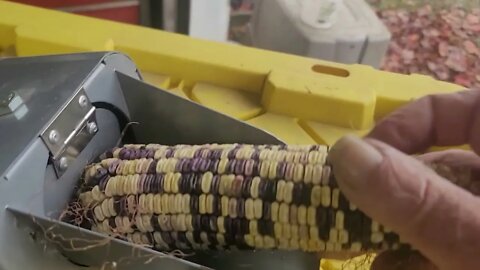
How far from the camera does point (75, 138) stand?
1.31 ft

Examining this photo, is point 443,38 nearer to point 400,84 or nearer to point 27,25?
point 400,84

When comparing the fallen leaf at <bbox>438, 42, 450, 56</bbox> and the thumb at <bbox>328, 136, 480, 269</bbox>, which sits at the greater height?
the thumb at <bbox>328, 136, 480, 269</bbox>

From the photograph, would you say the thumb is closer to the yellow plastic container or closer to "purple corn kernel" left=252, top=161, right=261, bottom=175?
"purple corn kernel" left=252, top=161, right=261, bottom=175

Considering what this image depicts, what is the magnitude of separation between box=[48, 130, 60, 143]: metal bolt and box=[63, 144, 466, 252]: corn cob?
0.03 metres

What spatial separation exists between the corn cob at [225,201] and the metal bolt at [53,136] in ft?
0.10

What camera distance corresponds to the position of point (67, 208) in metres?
0.40

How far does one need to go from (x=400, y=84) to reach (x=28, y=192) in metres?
0.29

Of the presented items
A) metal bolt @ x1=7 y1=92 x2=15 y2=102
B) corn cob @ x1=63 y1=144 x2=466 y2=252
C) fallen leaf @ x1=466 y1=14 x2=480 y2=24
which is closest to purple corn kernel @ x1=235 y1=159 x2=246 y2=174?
corn cob @ x1=63 y1=144 x2=466 y2=252

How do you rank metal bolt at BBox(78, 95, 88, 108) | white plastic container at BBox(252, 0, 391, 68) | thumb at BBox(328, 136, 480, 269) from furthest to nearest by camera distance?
white plastic container at BBox(252, 0, 391, 68)
metal bolt at BBox(78, 95, 88, 108)
thumb at BBox(328, 136, 480, 269)

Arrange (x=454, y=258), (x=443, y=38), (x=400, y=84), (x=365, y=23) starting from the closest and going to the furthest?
1. (x=454, y=258)
2. (x=400, y=84)
3. (x=365, y=23)
4. (x=443, y=38)

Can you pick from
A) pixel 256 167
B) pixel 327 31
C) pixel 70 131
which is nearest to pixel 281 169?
pixel 256 167

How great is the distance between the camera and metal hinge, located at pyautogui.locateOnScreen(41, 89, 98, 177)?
378mm

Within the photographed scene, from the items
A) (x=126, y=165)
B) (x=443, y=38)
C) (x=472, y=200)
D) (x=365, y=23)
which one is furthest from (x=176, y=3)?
(x=472, y=200)

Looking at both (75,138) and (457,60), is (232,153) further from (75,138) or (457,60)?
(457,60)
